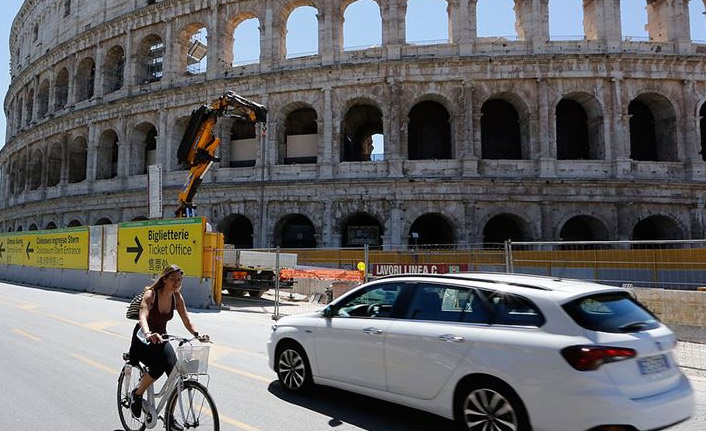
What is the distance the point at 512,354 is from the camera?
11.9 feet

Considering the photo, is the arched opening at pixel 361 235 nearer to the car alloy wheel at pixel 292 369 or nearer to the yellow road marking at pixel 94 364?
the yellow road marking at pixel 94 364

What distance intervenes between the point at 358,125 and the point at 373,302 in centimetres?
2382

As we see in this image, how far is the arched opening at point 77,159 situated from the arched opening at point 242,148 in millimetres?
14093

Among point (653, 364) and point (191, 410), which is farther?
point (191, 410)

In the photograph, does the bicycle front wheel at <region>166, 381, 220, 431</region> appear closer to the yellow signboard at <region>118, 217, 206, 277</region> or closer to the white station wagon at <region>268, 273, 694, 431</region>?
the white station wagon at <region>268, 273, 694, 431</region>

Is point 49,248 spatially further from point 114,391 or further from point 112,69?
point 114,391

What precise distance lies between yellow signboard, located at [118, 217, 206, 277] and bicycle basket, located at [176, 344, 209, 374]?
11.5m

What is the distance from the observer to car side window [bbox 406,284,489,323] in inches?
160

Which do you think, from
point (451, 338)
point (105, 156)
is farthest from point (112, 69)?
point (451, 338)

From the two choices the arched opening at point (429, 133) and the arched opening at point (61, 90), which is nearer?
the arched opening at point (429, 133)

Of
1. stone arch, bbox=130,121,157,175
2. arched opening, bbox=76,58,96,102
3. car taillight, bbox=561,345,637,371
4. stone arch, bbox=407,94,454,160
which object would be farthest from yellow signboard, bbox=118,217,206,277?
arched opening, bbox=76,58,96,102

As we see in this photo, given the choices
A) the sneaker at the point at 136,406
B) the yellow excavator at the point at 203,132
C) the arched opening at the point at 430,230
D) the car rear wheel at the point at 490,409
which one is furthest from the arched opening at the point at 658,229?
the sneaker at the point at 136,406

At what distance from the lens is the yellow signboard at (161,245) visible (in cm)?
1472

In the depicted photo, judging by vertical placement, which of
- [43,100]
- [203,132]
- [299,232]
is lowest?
[299,232]
